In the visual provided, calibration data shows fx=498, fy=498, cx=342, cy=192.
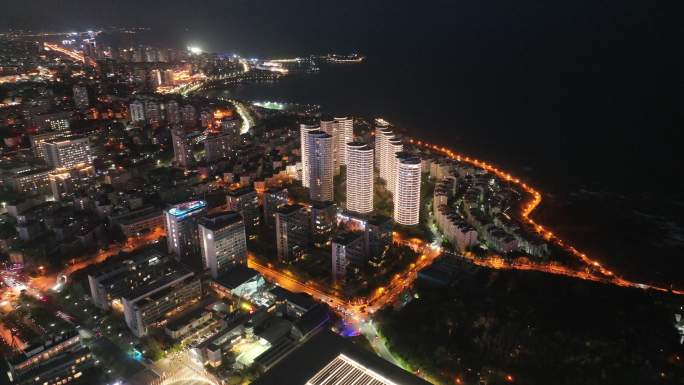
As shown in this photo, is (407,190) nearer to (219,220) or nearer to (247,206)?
(247,206)

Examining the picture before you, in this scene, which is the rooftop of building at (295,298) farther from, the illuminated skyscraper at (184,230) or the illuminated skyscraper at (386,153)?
the illuminated skyscraper at (386,153)

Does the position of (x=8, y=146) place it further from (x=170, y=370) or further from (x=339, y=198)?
(x=170, y=370)

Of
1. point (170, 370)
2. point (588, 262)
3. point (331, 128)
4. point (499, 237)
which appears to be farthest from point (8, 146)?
point (588, 262)

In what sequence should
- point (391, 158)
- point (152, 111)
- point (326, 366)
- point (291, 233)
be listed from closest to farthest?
point (326, 366) → point (291, 233) → point (391, 158) → point (152, 111)

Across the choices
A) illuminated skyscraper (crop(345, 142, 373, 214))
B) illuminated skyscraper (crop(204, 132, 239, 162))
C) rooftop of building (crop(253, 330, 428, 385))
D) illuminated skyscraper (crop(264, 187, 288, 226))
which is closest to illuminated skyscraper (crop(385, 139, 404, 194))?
illuminated skyscraper (crop(345, 142, 373, 214))

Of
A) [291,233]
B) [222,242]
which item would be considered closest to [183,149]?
[291,233]
